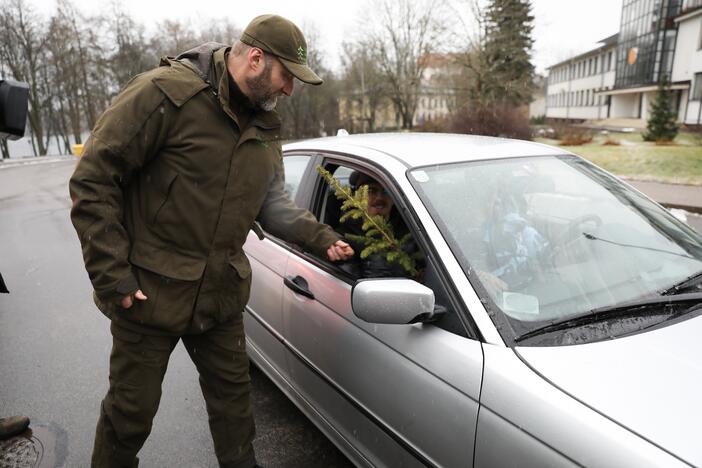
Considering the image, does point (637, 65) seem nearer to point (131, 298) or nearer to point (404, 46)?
point (404, 46)

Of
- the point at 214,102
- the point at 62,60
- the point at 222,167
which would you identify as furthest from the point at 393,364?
the point at 62,60

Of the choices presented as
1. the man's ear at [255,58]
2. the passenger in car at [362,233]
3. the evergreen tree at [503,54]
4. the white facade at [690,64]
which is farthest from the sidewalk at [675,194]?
the white facade at [690,64]

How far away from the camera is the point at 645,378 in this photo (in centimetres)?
136

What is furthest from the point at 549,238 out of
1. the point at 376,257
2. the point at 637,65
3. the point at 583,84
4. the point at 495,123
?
the point at 583,84

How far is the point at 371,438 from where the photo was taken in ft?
6.57

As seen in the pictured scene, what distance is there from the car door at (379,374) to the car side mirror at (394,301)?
109 millimetres

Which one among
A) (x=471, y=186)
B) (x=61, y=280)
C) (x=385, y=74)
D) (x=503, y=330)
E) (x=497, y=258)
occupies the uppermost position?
(x=385, y=74)

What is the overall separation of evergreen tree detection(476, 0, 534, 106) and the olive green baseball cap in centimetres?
3014

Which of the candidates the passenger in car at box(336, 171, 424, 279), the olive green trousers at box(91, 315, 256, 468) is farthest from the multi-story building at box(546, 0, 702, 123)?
the olive green trousers at box(91, 315, 256, 468)

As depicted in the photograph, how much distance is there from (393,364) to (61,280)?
531cm

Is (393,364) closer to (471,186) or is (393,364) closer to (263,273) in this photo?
(471,186)

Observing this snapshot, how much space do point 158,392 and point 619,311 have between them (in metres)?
1.81

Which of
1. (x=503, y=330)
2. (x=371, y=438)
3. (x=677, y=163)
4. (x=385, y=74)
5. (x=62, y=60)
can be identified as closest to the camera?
(x=503, y=330)

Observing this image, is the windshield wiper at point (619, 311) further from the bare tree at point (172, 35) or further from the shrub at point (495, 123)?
the bare tree at point (172, 35)
